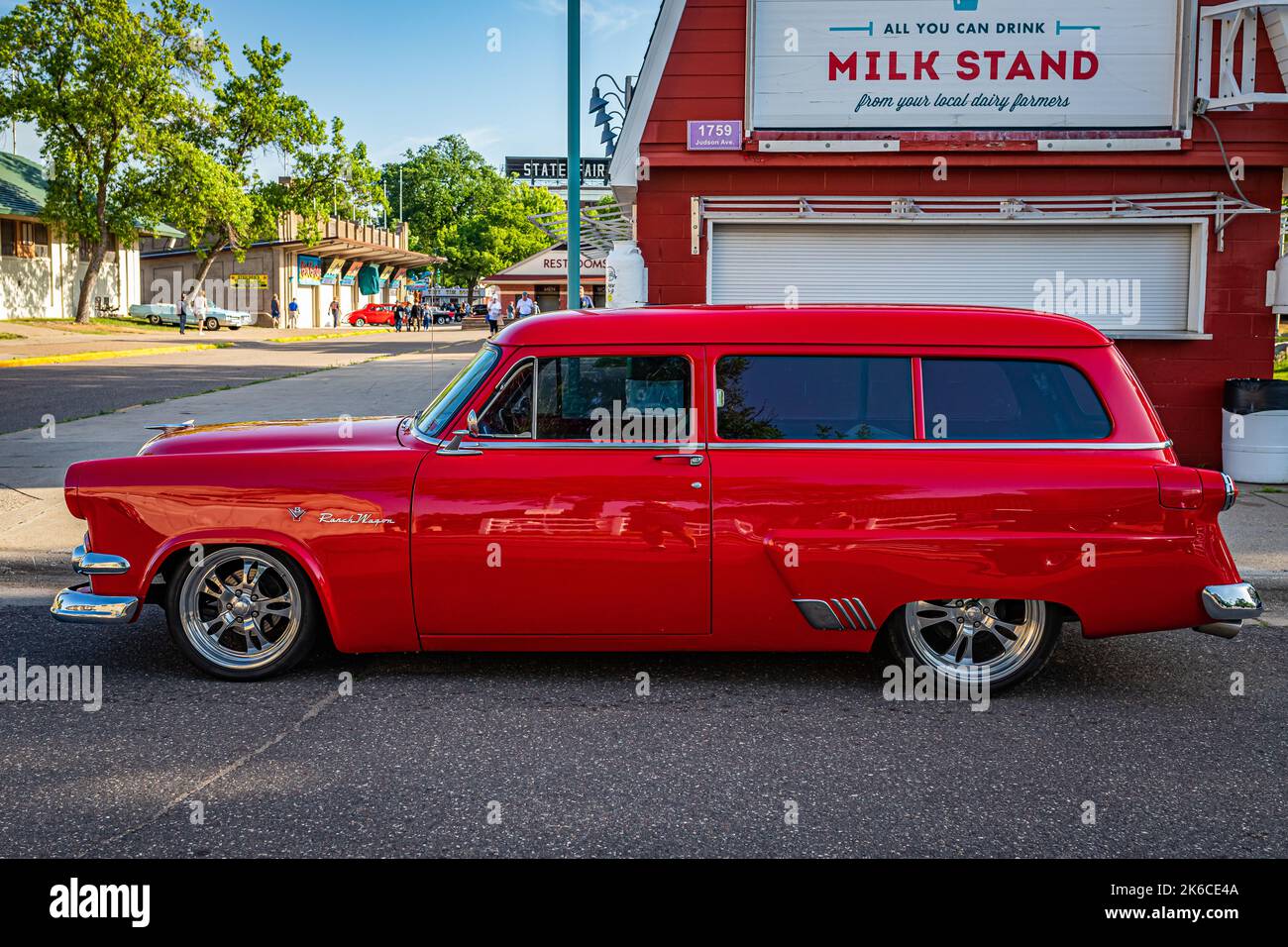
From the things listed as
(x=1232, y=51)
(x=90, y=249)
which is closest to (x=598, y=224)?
(x=1232, y=51)

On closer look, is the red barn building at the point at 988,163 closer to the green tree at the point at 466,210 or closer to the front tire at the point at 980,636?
the front tire at the point at 980,636

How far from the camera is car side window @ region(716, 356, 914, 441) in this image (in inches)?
204

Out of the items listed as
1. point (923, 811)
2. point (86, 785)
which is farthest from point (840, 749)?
point (86, 785)

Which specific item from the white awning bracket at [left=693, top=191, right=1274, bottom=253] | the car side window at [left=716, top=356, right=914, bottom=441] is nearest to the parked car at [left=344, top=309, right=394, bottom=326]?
the white awning bracket at [left=693, top=191, right=1274, bottom=253]

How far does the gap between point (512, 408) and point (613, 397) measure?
0.44 m

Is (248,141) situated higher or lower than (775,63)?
higher

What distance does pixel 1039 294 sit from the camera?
1158cm

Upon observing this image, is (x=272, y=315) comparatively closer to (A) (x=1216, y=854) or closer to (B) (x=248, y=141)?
(B) (x=248, y=141)

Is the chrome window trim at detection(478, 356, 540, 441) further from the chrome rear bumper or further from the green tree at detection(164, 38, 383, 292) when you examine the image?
the green tree at detection(164, 38, 383, 292)

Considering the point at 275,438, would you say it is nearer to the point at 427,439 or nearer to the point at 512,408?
the point at 427,439

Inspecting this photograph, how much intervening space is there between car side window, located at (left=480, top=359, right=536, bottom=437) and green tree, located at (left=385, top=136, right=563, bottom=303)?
95.2m

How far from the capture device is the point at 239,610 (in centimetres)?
525

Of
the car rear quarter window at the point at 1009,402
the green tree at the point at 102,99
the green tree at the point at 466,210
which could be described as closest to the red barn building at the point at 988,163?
the car rear quarter window at the point at 1009,402
